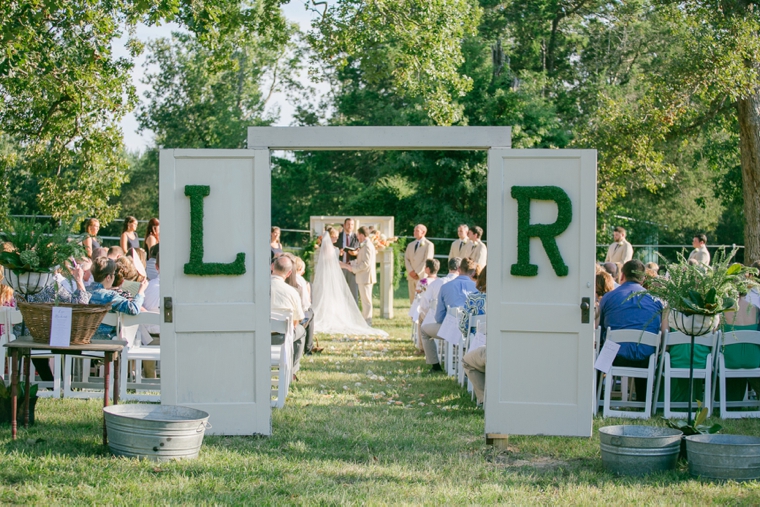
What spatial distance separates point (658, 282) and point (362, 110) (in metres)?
28.9

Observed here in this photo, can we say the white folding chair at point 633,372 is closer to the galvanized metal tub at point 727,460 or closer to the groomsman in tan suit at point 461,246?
the galvanized metal tub at point 727,460

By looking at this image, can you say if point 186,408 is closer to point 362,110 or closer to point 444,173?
point 444,173

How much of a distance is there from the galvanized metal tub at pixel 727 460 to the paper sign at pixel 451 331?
3.91 metres

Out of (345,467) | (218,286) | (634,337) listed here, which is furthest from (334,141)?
(634,337)

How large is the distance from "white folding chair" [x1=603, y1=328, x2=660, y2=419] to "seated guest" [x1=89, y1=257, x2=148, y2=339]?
4387 mm

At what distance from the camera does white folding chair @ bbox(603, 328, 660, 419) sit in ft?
25.2

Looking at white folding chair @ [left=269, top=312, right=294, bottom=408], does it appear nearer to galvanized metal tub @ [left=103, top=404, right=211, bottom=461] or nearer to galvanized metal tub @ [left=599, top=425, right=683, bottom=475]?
galvanized metal tub @ [left=103, top=404, right=211, bottom=461]

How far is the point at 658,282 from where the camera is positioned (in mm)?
6191

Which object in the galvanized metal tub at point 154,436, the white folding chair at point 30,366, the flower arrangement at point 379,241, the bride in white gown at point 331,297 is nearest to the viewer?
the galvanized metal tub at point 154,436

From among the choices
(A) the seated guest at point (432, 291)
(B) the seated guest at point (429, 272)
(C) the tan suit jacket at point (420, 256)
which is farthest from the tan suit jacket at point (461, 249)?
(A) the seated guest at point (432, 291)

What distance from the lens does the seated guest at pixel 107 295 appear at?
7.91m

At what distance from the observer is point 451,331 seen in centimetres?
927

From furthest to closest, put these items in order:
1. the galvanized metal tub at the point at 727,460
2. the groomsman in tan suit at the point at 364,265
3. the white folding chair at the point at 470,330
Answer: the groomsman in tan suit at the point at 364,265
the white folding chair at the point at 470,330
the galvanized metal tub at the point at 727,460

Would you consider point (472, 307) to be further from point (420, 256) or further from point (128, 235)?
point (420, 256)
